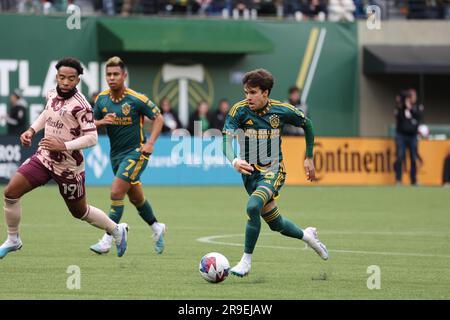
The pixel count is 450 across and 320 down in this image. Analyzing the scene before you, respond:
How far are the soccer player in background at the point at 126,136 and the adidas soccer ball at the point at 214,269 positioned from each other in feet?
11.2

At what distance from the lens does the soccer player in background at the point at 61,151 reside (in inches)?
499

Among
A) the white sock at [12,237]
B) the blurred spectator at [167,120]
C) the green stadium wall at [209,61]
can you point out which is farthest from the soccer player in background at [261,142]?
the green stadium wall at [209,61]

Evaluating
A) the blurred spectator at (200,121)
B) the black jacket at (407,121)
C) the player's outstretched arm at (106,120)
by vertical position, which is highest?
the player's outstretched arm at (106,120)

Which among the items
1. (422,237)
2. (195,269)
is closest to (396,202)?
(422,237)

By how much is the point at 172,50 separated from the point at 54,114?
2145 cm

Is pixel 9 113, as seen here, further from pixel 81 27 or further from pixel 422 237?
pixel 422 237

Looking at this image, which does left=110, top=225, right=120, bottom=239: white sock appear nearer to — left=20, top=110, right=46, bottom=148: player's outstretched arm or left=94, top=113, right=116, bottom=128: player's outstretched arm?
left=20, top=110, right=46, bottom=148: player's outstretched arm

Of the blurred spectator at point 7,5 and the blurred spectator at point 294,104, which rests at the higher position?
the blurred spectator at point 7,5

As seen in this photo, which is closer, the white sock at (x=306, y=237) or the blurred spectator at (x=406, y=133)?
the white sock at (x=306, y=237)

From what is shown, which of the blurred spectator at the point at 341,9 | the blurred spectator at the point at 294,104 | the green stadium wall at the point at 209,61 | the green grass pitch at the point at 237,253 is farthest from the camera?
the blurred spectator at the point at 341,9

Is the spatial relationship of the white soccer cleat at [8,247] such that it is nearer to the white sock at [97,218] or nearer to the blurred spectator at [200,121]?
the white sock at [97,218]

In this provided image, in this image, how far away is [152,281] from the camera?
1152cm

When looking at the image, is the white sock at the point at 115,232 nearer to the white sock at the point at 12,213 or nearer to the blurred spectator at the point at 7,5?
the white sock at the point at 12,213

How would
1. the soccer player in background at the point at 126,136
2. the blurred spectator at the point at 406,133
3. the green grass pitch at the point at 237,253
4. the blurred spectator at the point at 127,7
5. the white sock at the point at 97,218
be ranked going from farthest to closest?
the blurred spectator at the point at 127,7 < the blurred spectator at the point at 406,133 < the soccer player in background at the point at 126,136 < the white sock at the point at 97,218 < the green grass pitch at the point at 237,253
